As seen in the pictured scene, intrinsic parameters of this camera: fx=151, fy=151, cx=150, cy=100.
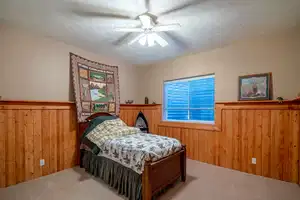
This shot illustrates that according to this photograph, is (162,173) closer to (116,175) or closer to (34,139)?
(116,175)

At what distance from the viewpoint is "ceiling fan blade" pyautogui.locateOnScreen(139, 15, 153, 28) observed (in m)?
2.04

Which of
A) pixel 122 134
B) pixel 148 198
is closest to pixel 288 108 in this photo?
pixel 148 198

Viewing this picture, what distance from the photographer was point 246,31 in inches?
98.9

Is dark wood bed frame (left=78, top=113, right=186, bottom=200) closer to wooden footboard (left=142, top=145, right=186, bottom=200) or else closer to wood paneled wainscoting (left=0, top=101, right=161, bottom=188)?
wooden footboard (left=142, top=145, right=186, bottom=200)

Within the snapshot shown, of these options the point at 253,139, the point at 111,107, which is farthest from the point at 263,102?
the point at 111,107

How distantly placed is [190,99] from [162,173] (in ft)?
7.02

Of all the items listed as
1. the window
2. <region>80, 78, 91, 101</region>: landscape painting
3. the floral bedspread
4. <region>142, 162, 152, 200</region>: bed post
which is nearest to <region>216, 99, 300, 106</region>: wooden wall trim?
the window

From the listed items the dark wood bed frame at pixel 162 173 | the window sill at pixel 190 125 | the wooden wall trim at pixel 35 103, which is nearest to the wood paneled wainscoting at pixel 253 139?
the window sill at pixel 190 125

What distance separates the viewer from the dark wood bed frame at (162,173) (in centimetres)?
183

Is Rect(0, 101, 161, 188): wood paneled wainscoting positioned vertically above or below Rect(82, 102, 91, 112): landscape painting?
below

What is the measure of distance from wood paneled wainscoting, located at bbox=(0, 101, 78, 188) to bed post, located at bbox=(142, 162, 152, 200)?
1923 mm

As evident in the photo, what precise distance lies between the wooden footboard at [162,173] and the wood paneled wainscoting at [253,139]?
1.07m

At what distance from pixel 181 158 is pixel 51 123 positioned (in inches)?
93.8

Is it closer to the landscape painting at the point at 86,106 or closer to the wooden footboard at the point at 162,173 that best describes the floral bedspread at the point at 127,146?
the wooden footboard at the point at 162,173
